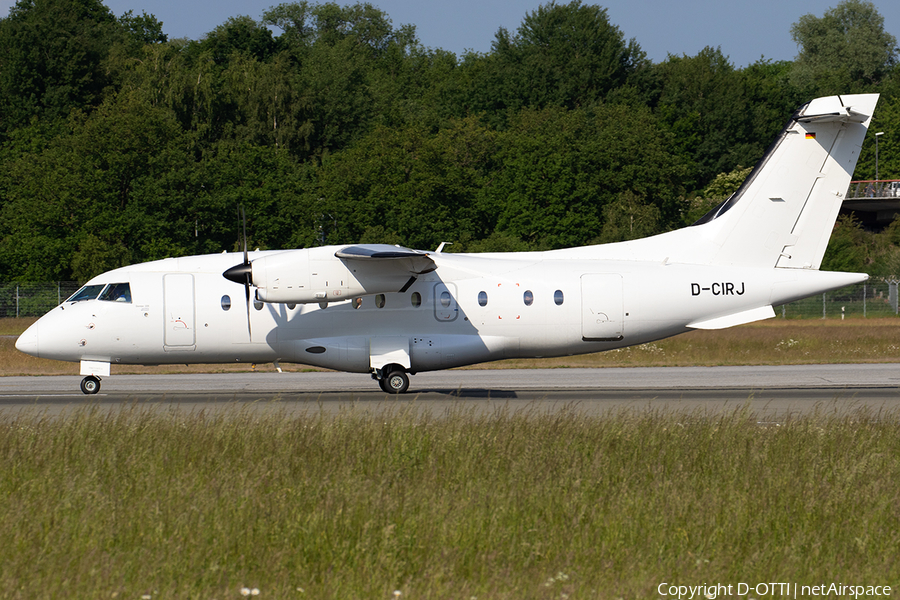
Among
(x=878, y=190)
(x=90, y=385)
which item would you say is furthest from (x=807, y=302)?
(x=878, y=190)

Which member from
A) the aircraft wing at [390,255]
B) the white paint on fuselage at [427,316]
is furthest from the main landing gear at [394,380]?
the aircraft wing at [390,255]

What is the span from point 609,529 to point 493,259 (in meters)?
13.2

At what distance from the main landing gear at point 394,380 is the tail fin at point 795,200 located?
309 inches

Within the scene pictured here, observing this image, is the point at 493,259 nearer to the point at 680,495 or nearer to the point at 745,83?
the point at 680,495

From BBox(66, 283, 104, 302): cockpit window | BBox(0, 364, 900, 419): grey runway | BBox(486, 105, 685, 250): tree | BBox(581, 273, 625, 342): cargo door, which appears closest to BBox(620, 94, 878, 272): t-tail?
BBox(581, 273, 625, 342): cargo door

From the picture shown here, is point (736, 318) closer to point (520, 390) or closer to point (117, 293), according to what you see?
point (520, 390)

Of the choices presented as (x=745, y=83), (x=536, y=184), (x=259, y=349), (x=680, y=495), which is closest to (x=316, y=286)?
(x=259, y=349)

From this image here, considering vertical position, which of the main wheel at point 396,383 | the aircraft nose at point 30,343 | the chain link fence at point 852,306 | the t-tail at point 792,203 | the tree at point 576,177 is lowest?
the main wheel at point 396,383

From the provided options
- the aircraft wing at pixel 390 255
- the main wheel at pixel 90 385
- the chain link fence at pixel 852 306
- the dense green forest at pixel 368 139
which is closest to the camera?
the aircraft wing at pixel 390 255

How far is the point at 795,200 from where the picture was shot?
69.5 feet

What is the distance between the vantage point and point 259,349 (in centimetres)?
2038

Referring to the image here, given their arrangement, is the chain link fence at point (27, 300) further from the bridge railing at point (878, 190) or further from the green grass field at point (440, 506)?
the bridge railing at point (878, 190)

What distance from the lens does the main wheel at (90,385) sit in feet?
68.8

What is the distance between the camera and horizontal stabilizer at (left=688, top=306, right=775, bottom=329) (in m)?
20.5
